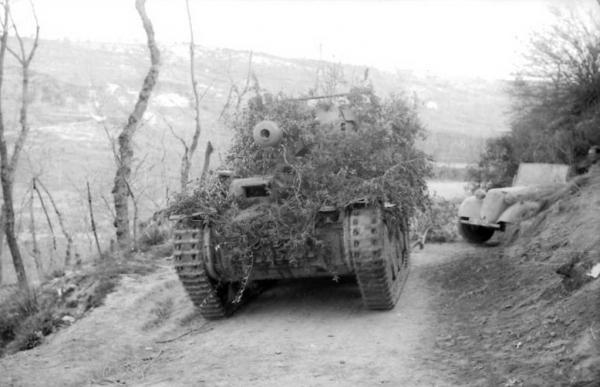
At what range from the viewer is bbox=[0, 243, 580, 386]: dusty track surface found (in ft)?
18.2

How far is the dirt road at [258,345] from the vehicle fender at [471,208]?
1.88 metres

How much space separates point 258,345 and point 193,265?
118 centimetres

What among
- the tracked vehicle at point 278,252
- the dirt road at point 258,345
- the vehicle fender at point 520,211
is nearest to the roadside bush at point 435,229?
the vehicle fender at point 520,211

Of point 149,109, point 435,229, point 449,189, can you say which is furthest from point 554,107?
point 149,109

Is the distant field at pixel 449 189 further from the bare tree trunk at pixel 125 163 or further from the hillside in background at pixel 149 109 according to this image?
the bare tree trunk at pixel 125 163

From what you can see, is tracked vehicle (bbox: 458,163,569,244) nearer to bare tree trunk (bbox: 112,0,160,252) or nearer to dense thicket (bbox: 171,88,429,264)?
dense thicket (bbox: 171,88,429,264)

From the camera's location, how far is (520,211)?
33.1 feet

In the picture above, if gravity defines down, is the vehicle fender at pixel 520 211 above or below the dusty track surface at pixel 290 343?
above

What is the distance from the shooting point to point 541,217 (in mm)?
9273

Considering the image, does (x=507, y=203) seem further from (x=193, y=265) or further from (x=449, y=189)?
(x=449, y=189)

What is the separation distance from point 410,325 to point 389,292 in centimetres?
48

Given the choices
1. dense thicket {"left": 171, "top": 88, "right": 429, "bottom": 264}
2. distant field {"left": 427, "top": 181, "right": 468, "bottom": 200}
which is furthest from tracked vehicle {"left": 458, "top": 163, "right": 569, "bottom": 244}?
distant field {"left": 427, "top": 181, "right": 468, "bottom": 200}

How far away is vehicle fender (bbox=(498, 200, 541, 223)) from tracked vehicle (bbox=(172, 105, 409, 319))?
3031 mm

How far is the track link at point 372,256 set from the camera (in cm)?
682
